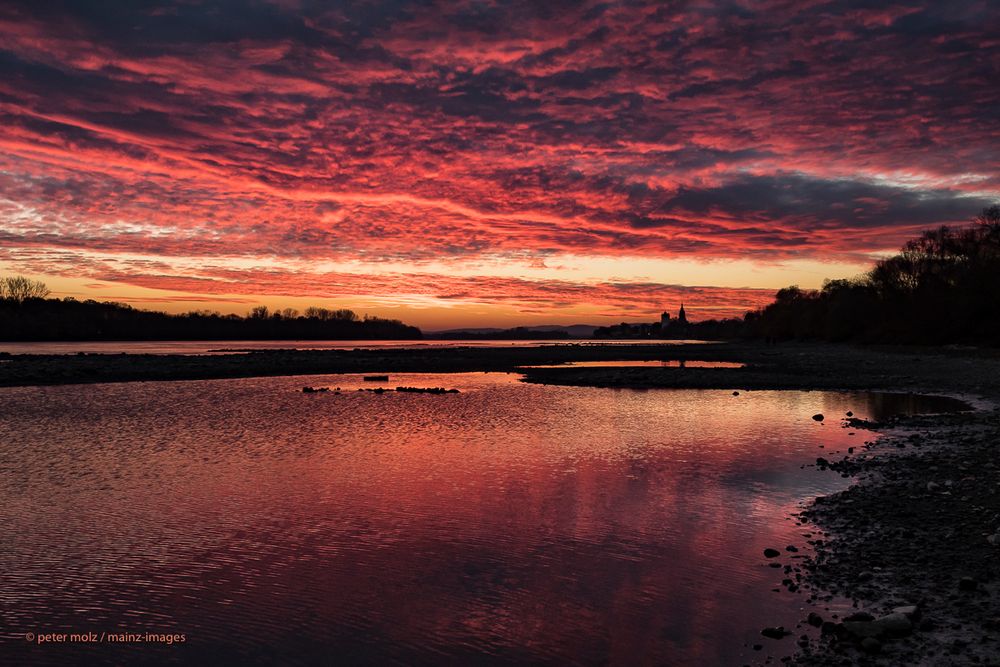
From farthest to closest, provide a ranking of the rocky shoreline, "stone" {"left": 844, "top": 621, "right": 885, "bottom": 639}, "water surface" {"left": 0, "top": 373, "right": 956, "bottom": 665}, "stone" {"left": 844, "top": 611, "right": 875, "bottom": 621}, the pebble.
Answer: the pebble < "water surface" {"left": 0, "top": 373, "right": 956, "bottom": 665} < "stone" {"left": 844, "top": 611, "right": 875, "bottom": 621} < "stone" {"left": 844, "top": 621, "right": 885, "bottom": 639} < the rocky shoreline

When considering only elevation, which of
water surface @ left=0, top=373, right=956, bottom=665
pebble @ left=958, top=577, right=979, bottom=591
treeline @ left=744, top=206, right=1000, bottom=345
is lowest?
water surface @ left=0, top=373, right=956, bottom=665

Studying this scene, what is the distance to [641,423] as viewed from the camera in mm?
29516

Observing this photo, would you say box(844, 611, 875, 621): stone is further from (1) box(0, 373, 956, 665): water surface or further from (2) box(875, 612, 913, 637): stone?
(1) box(0, 373, 956, 665): water surface

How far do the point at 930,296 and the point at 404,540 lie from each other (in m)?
93.9

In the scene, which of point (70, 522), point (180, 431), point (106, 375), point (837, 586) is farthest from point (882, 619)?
point (106, 375)

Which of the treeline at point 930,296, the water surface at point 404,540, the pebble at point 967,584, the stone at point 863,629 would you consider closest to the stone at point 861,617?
the stone at point 863,629

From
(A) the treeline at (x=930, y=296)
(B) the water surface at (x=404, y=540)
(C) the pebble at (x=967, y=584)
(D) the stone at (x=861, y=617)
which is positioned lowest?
(B) the water surface at (x=404, y=540)

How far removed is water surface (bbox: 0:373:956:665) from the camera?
8.52m

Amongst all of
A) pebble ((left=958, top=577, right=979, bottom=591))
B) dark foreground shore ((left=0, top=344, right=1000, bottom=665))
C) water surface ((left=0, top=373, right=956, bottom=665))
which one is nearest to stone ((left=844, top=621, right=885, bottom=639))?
dark foreground shore ((left=0, top=344, right=1000, bottom=665))

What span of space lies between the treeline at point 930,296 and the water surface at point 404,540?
64.2 metres

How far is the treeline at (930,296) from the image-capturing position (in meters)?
75.4

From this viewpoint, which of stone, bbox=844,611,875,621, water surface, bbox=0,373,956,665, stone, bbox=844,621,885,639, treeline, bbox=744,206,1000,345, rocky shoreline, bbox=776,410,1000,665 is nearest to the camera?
rocky shoreline, bbox=776,410,1000,665

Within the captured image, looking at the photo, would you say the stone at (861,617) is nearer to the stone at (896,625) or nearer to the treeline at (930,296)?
the stone at (896,625)

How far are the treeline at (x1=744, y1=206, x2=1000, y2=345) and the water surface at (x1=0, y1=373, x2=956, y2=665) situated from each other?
6415 cm
